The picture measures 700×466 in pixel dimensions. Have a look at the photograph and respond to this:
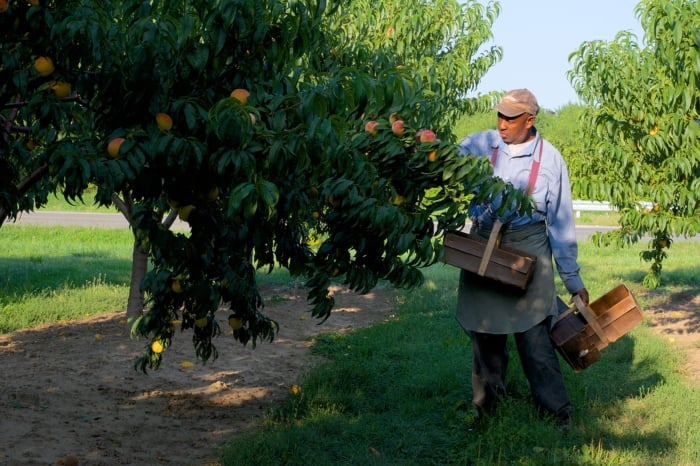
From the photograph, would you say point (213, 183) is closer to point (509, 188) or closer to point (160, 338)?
point (509, 188)

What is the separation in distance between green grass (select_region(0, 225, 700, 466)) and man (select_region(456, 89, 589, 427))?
1.03 feet

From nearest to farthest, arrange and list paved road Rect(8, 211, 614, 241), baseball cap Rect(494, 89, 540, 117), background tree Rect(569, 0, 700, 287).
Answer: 1. baseball cap Rect(494, 89, 540, 117)
2. background tree Rect(569, 0, 700, 287)
3. paved road Rect(8, 211, 614, 241)

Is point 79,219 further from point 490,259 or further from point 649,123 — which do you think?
point 490,259

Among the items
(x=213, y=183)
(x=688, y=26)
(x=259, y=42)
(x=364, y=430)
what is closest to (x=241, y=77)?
(x=259, y=42)

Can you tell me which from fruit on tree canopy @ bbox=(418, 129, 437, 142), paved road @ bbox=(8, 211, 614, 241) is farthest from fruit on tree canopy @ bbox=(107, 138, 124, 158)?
paved road @ bbox=(8, 211, 614, 241)

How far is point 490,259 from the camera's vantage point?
4652mm

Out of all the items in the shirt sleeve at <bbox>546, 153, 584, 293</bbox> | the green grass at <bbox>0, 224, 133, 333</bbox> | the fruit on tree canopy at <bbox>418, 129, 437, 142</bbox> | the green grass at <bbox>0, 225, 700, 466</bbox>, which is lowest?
the green grass at <bbox>0, 224, 133, 333</bbox>

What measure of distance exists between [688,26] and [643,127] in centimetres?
96

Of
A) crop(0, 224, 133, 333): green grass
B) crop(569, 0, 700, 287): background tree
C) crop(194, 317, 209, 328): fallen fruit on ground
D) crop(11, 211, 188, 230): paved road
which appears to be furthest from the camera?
crop(11, 211, 188, 230): paved road

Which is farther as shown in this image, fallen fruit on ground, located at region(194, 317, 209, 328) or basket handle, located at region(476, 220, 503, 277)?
basket handle, located at region(476, 220, 503, 277)

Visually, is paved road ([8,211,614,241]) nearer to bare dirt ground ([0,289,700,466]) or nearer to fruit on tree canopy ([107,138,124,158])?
bare dirt ground ([0,289,700,466])

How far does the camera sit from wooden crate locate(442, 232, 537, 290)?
463cm

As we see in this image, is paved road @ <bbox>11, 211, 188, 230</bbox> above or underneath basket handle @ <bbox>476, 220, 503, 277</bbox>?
underneath

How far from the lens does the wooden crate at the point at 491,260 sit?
4.63 meters
